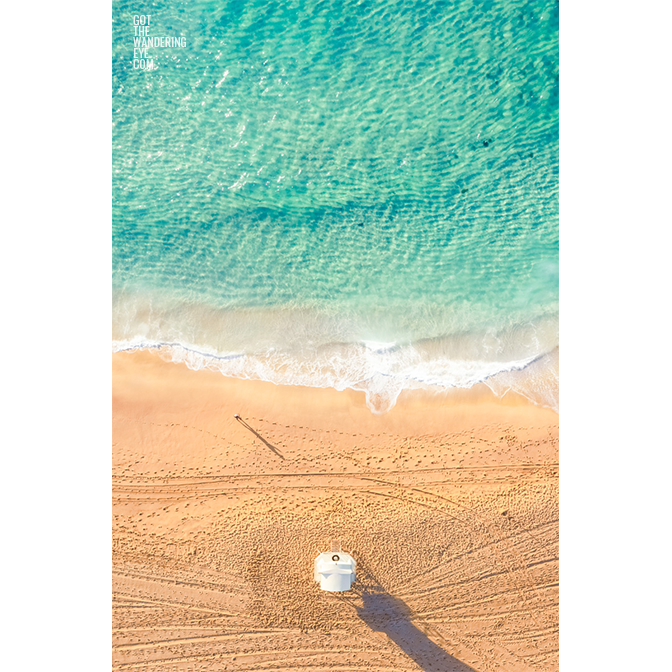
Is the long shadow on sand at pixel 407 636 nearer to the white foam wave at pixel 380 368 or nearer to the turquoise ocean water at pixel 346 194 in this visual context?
the white foam wave at pixel 380 368

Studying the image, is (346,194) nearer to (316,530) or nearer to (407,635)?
(316,530)

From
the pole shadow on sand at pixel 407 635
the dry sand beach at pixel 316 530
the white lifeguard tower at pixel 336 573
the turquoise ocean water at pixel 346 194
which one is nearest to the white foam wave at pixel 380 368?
the turquoise ocean water at pixel 346 194

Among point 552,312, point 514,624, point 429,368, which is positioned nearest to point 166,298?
point 429,368

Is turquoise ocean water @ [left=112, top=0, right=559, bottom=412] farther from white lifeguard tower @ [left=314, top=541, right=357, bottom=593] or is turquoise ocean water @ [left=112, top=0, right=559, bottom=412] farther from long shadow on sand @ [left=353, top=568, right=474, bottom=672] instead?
long shadow on sand @ [left=353, top=568, right=474, bottom=672]

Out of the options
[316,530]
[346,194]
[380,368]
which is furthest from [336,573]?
[346,194]

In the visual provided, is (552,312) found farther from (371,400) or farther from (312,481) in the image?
(312,481)

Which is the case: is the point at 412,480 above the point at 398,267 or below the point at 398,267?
below
